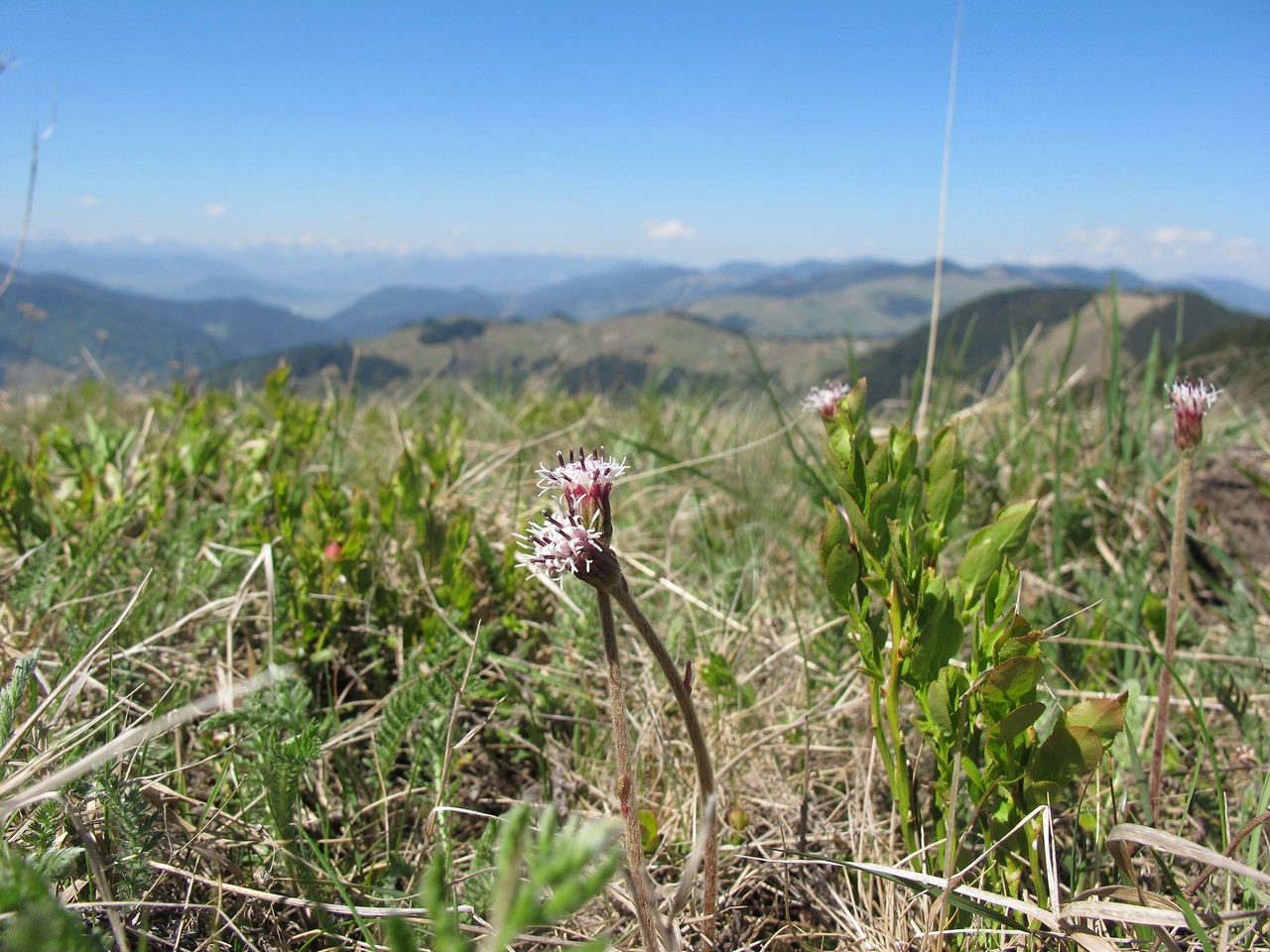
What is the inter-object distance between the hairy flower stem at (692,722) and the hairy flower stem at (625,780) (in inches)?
1.4

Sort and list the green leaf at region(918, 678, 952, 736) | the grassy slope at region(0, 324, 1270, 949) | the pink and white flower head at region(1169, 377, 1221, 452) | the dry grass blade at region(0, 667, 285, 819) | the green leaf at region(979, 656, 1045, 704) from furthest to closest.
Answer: the pink and white flower head at region(1169, 377, 1221, 452)
the grassy slope at region(0, 324, 1270, 949)
the green leaf at region(918, 678, 952, 736)
the green leaf at region(979, 656, 1045, 704)
the dry grass blade at region(0, 667, 285, 819)

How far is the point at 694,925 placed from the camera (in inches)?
63.4

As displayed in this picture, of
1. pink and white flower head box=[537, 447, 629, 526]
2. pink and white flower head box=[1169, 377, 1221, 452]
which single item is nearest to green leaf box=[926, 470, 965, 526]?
pink and white flower head box=[1169, 377, 1221, 452]

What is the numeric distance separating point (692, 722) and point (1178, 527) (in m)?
1.21

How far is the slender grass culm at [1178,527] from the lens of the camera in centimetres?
169

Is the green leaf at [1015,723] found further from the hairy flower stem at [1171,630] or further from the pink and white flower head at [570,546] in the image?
the pink and white flower head at [570,546]

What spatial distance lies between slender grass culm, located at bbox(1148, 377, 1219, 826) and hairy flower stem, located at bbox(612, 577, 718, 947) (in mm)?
935

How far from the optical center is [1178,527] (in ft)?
5.59

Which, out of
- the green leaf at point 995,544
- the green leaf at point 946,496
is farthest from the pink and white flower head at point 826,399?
the green leaf at point 995,544

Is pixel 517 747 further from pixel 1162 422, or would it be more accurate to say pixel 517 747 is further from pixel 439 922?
pixel 1162 422

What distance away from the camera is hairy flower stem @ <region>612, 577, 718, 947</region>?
3.99 ft

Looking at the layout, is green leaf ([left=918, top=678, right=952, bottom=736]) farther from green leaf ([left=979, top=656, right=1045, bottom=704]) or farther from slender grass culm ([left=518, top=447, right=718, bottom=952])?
slender grass culm ([left=518, top=447, right=718, bottom=952])

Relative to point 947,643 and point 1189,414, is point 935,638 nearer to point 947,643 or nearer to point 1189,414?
point 947,643

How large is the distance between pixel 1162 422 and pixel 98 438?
5394 mm
